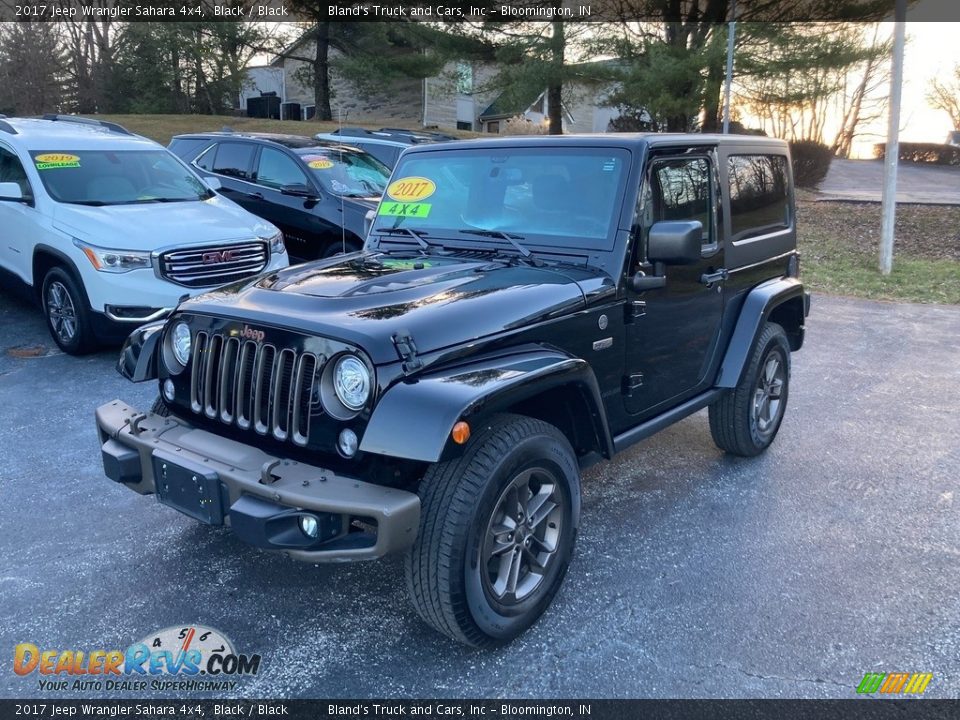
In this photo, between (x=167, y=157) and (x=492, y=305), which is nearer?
(x=492, y=305)

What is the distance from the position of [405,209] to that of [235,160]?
6.64 m

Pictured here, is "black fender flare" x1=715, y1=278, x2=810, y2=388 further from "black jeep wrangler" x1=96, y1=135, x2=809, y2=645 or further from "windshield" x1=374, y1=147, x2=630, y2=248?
"windshield" x1=374, y1=147, x2=630, y2=248

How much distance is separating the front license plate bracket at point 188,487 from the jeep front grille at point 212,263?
13.1ft

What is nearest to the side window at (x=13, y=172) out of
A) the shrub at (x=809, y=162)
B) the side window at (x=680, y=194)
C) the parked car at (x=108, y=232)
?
the parked car at (x=108, y=232)

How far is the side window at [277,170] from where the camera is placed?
31.7 feet

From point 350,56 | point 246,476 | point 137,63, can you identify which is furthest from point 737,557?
point 137,63

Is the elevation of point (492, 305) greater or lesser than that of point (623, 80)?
lesser

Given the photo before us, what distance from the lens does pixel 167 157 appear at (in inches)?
334

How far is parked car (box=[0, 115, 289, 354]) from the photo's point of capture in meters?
6.66

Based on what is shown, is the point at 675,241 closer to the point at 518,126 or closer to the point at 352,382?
the point at 352,382

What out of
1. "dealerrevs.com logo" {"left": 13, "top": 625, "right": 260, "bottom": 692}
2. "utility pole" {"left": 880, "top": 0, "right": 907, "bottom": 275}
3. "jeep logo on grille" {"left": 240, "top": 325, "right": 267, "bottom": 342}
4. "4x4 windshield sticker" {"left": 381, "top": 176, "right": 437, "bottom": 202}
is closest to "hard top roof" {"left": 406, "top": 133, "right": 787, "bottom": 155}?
"4x4 windshield sticker" {"left": 381, "top": 176, "right": 437, "bottom": 202}

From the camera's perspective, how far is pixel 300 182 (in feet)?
31.6

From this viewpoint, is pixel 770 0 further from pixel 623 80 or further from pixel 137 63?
pixel 137 63

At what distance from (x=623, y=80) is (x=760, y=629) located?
15508 mm
